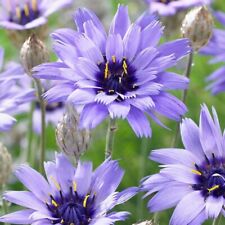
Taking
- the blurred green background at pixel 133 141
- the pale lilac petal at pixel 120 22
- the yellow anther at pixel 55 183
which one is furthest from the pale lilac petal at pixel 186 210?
the blurred green background at pixel 133 141

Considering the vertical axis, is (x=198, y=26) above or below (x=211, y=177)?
above

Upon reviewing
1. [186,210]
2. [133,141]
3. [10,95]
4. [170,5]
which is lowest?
[186,210]

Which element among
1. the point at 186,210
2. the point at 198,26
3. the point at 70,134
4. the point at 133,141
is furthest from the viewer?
the point at 133,141

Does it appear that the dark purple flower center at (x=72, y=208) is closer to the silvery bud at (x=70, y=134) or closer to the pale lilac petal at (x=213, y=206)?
the silvery bud at (x=70, y=134)

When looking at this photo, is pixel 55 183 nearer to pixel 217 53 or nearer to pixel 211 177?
pixel 211 177

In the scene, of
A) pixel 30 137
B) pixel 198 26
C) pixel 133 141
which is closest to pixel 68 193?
pixel 198 26

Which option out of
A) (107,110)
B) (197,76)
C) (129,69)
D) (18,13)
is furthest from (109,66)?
(197,76)

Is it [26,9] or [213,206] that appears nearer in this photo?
[213,206]
